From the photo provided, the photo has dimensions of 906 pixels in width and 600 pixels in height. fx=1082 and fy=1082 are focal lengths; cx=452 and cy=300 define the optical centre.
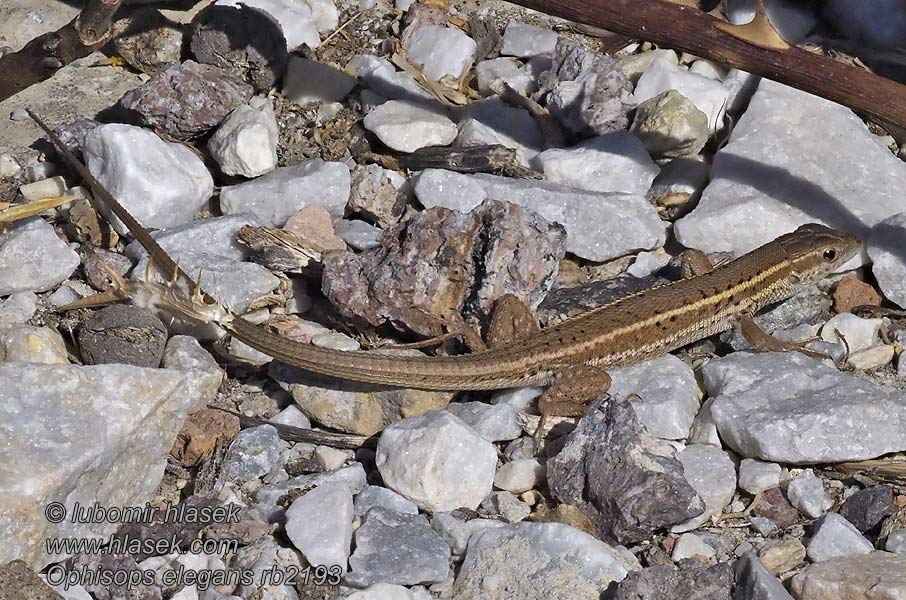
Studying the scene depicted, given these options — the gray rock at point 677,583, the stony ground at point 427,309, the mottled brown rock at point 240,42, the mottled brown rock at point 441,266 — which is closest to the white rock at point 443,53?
the stony ground at point 427,309

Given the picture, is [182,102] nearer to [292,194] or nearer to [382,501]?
[292,194]

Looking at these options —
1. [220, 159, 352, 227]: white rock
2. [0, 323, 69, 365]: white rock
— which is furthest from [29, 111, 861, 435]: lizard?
[220, 159, 352, 227]: white rock

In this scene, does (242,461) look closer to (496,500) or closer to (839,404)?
(496,500)

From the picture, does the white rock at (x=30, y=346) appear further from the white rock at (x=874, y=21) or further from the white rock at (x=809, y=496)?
the white rock at (x=874, y=21)

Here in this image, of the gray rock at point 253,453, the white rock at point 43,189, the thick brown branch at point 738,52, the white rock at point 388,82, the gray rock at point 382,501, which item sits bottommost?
the gray rock at point 253,453

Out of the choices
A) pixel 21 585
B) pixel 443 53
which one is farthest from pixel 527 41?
pixel 21 585

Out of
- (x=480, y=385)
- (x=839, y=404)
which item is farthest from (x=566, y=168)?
(x=839, y=404)
